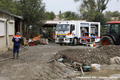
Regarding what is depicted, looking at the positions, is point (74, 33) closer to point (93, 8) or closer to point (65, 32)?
point (65, 32)

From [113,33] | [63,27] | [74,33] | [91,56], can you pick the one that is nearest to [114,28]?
[113,33]

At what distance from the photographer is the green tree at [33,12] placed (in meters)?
25.8

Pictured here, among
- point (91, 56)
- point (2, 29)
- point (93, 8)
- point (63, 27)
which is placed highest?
point (93, 8)

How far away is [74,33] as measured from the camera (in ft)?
71.2

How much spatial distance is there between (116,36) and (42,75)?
10.3 m

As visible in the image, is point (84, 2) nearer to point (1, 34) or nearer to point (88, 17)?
point (88, 17)

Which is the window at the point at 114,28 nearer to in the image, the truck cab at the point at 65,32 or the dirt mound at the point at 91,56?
the dirt mound at the point at 91,56

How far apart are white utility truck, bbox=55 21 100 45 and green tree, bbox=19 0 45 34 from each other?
5518mm

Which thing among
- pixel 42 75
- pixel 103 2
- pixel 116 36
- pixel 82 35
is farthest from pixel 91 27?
pixel 103 2

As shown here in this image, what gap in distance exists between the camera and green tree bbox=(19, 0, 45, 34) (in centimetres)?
2583

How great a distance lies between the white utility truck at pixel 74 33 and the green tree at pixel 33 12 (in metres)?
5.52

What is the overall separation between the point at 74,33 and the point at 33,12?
749 cm

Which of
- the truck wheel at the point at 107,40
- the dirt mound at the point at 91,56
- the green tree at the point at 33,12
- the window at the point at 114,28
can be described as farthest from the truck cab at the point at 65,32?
the dirt mound at the point at 91,56

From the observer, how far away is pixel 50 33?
128 ft
